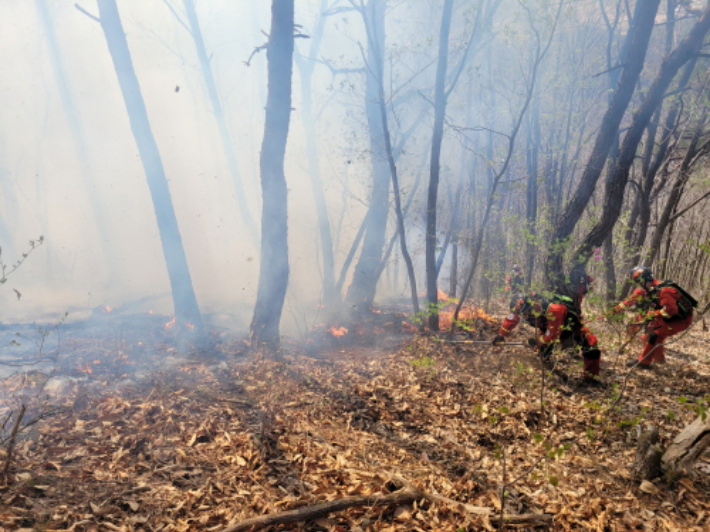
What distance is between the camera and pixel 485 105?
1435 centimetres

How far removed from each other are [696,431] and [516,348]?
399cm

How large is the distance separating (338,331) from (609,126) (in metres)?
7.01

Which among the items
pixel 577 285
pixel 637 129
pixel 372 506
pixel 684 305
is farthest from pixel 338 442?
pixel 637 129

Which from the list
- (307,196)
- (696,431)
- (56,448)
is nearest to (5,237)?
(307,196)

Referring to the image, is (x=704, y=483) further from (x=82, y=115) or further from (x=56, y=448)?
(x=82, y=115)

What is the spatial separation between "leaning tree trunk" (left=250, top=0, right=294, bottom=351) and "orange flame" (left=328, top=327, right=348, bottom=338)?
2.10m

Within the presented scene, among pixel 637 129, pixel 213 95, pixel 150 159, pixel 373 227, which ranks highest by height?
pixel 213 95

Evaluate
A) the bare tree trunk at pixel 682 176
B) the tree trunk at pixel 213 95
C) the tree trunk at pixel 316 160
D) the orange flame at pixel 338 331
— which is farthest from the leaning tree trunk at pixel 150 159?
the tree trunk at pixel 213 95

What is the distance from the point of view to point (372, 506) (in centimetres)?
282

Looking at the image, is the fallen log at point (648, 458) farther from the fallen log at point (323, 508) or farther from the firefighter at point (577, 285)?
the firefighter at point (577, 285)

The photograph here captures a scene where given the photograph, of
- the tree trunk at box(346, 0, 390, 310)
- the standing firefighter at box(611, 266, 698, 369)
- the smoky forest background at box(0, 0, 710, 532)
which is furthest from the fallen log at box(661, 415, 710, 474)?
the tree trunk at box(346, 0, 390, 310)

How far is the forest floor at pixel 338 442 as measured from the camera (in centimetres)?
282

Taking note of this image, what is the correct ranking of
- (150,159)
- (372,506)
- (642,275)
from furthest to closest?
(150,159) < (642,275) < (372,506)

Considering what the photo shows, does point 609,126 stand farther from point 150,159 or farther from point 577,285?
point 150,159
